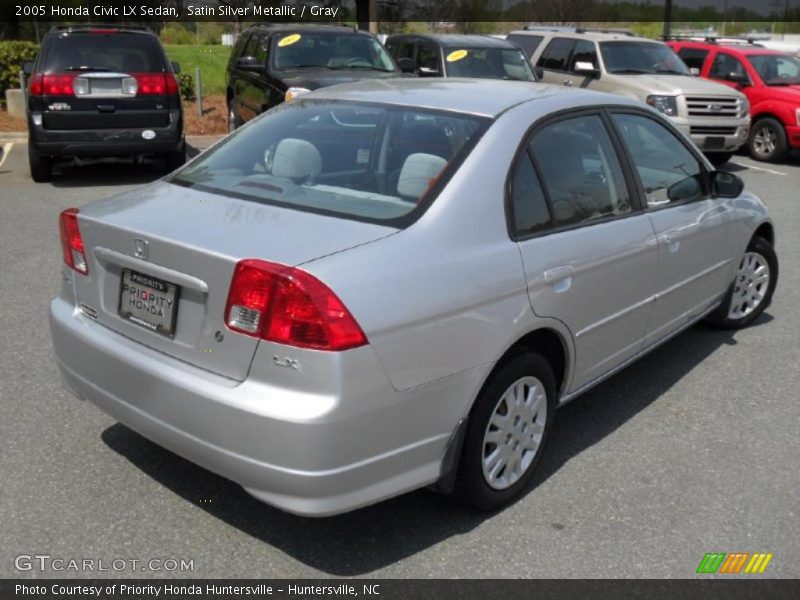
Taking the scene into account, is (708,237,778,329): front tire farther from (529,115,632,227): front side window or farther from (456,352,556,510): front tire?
(456,352,556,510): front tire

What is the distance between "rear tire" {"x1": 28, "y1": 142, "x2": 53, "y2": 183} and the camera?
1055 cm

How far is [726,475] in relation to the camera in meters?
4.00

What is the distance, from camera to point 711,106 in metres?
13.2

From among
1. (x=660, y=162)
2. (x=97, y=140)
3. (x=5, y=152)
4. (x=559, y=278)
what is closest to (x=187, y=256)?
(x=559, y=278)

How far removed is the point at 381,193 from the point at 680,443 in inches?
78.5

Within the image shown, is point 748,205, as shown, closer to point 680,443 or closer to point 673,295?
point 673,295

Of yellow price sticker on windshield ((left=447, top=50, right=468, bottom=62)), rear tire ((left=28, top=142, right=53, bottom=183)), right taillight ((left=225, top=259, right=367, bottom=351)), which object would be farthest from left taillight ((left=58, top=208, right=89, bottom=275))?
yellow price sticker on windshield ((left=447, top=50, right=468, bottom=62))

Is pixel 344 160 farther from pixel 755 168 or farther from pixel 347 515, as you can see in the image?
pixel 755 168

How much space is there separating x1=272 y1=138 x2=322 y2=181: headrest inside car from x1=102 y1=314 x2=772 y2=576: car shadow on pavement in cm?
134

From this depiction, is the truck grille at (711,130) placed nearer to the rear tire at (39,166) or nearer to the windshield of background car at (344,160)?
the rear tire at (39,166)

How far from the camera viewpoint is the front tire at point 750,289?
584 centimetres

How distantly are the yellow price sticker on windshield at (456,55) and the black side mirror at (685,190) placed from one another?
330 inches

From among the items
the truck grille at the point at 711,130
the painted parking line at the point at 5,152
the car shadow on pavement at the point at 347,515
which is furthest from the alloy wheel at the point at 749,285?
the painted parking line at the point at 5,152

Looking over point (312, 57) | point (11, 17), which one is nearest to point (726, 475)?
point (312, 57)
